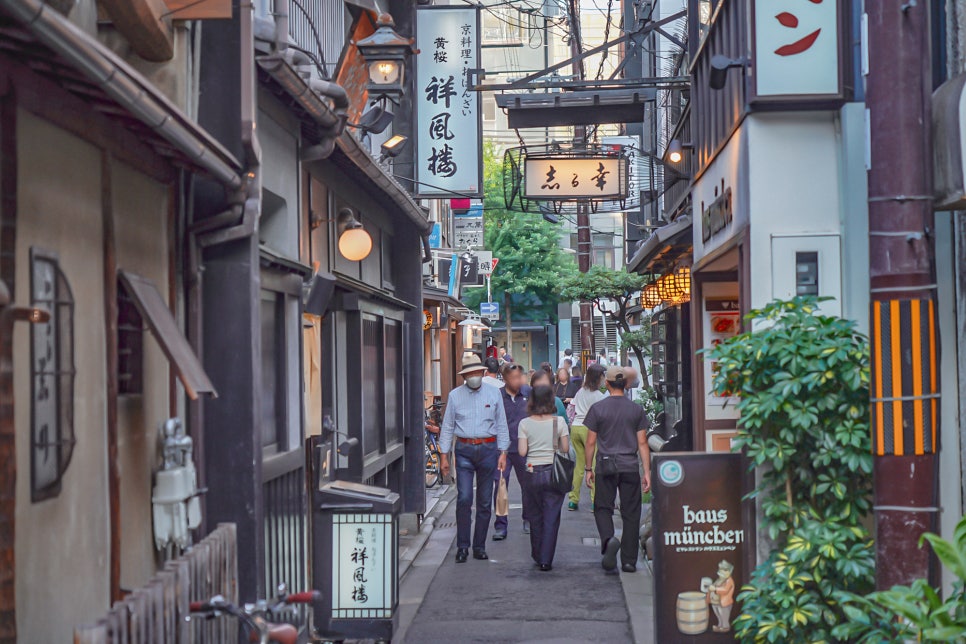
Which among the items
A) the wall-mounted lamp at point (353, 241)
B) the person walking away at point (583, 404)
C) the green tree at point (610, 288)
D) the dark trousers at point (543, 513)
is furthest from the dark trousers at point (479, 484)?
the green tree at point (610, 288)

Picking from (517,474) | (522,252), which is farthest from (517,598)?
(522,252)

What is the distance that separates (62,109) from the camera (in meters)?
5.31

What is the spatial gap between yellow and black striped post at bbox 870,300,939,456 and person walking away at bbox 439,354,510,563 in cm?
793

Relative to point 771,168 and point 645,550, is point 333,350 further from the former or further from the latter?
point 771,168

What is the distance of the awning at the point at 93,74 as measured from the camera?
153 inches

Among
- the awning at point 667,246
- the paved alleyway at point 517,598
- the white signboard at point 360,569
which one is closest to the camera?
the white signboard at point 360,569

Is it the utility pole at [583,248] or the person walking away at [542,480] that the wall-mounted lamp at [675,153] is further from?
the utility pole at [583,248]

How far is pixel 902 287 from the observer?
18.8 ft

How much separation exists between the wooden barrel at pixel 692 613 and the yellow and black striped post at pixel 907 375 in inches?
108

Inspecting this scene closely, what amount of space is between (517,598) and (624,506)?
6.57ft

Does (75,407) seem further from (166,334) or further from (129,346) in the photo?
(129,346)

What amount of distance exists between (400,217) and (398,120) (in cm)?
143

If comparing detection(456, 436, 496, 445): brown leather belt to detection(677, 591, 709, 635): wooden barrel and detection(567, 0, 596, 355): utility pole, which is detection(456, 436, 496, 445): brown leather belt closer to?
detection(677, 591, 709, 635): wooden barrel

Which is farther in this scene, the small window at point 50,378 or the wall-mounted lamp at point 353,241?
the wall-mounted lamp at point 353,241
